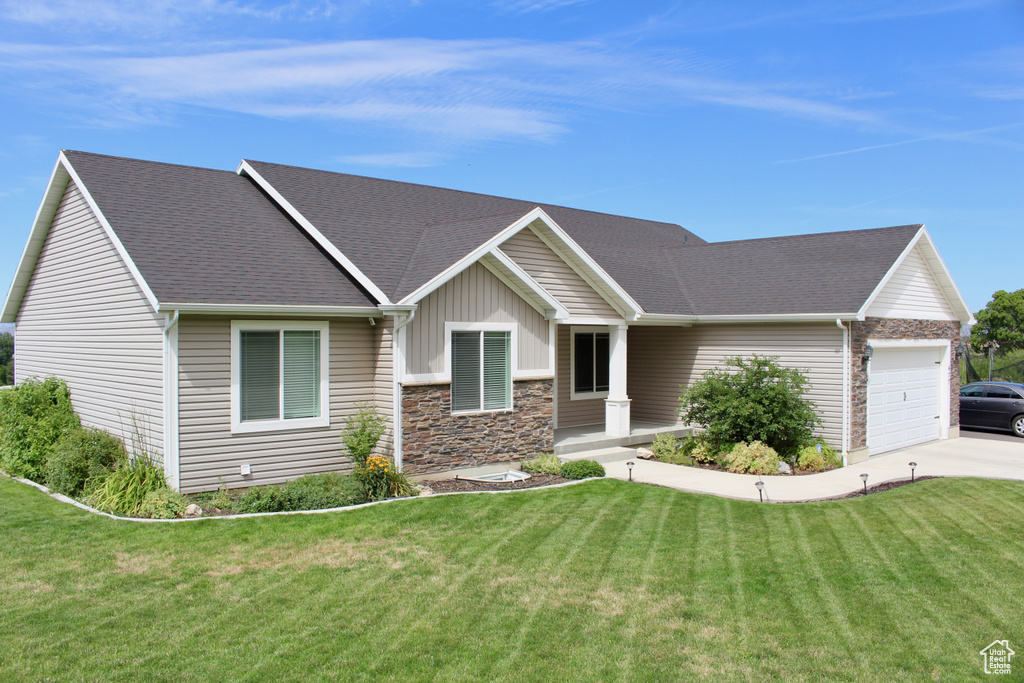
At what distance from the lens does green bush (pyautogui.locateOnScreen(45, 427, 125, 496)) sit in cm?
1180

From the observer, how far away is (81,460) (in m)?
11.9

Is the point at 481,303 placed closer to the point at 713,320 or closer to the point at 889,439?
the point at 713,320

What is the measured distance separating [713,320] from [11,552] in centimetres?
1436

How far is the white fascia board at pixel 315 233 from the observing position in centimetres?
1238

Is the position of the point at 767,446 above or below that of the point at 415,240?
below

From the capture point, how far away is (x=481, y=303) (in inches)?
526

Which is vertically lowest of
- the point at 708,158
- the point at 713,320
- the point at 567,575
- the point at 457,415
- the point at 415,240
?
the point at 567,575

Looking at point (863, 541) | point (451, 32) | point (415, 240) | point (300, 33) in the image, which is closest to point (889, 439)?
point (863, 541)

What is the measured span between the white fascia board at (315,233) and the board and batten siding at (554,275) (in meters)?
2.83

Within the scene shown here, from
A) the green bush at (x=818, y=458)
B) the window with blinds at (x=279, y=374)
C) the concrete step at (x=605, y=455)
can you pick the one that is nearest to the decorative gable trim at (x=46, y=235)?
the window with blinds at (x=279, y=374)

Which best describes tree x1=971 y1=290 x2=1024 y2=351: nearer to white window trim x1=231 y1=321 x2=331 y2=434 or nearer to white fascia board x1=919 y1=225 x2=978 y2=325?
white fascia board x1=919 y1=225 x2=978 y2=325

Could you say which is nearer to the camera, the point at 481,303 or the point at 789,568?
the point at 789,568

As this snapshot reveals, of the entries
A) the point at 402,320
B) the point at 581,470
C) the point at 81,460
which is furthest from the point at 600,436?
the point at 81,460

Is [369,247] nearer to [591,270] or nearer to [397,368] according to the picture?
[397,368]
